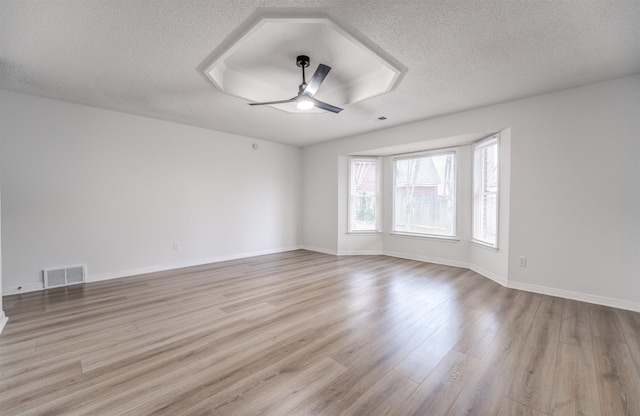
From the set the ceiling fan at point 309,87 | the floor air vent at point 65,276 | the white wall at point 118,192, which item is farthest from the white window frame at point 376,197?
the floor air vent at point 65,276

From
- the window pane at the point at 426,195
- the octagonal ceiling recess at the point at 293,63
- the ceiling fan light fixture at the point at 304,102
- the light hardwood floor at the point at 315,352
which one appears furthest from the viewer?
the window pane at the point at 426,195

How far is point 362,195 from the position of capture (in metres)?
5.93

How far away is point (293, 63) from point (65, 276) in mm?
4267

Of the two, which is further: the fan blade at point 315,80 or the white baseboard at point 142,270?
the white baseboard at point 142,270

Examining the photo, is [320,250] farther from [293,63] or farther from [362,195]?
[293,63]

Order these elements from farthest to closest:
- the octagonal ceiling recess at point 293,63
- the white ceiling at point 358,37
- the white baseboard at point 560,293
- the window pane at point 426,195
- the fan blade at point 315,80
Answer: the window pane at point 426,195 < the white baseboard at point 560,293 < the fan blade at point 315,80 < the octagonal ceiling recess at point 293,63 < the white ceiling at point 358,37

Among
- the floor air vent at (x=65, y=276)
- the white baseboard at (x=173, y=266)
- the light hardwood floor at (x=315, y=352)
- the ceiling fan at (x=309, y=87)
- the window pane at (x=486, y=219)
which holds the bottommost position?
the light hardwood floor at (x=315, y=352)

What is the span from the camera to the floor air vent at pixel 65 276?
3518mm

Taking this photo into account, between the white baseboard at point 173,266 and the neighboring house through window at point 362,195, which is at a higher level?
the neighboring house through window at point 362,195

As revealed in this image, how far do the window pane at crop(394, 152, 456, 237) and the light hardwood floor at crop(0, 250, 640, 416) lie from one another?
5.94 ft

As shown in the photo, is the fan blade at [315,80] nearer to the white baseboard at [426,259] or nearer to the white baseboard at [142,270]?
the white baseboard at [142,270]

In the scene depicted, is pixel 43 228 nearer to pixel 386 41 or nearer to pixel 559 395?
pixel 386 41

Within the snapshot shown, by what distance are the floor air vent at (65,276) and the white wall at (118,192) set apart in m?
0.09

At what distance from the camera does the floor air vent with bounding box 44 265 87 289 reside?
3.52 meters
